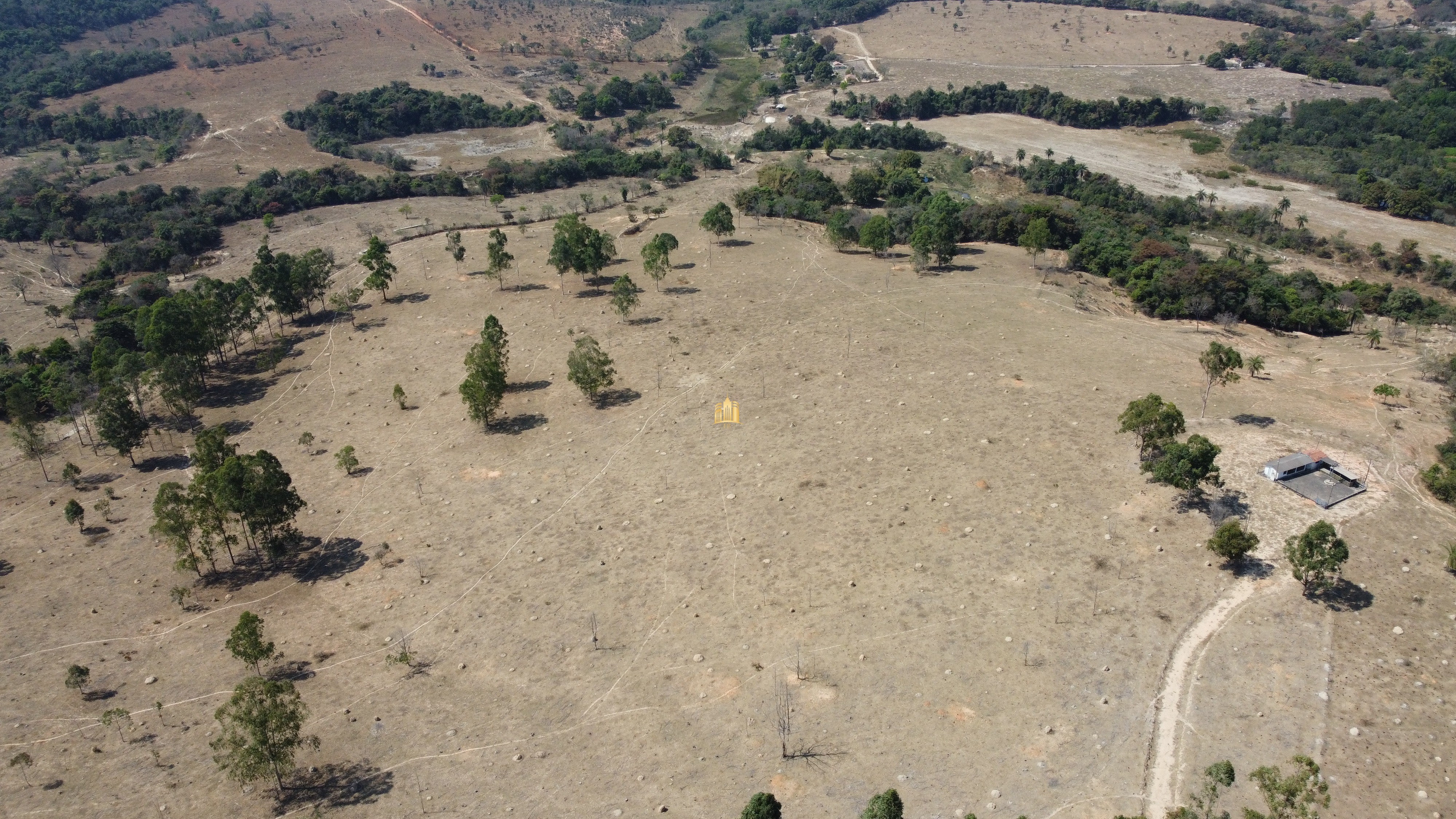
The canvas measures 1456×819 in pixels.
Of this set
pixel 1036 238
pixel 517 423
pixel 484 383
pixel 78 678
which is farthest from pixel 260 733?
pixel 1036 238

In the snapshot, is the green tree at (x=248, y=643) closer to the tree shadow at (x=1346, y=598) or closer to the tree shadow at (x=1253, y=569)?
the tree shadow at (x=1253, y=569)

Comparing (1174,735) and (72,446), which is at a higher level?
(72,446)

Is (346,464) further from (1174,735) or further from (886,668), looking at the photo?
(1174,735)

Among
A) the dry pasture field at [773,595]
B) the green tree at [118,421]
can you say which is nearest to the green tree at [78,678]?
the dry pasture field at [773,595]

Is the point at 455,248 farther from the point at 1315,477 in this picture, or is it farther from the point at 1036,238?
the point at 1315,477

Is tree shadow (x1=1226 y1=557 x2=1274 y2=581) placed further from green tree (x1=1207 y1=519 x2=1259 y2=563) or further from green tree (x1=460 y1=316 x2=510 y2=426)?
green tree (x1=460 y1=316 x2=510 y2=426)

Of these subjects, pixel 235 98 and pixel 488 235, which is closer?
pixel 488 235

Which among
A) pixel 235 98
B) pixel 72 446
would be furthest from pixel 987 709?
pixel 235 98
